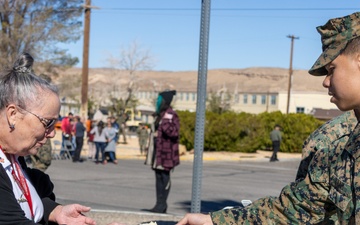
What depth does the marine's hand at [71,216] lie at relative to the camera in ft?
10.5

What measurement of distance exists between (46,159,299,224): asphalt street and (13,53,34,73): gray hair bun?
6.54m

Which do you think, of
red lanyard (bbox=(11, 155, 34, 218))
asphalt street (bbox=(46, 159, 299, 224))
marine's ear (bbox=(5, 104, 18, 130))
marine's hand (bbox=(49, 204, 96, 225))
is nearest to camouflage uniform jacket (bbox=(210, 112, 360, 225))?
marine's hand (bbox=(49, 204, 96, 225))

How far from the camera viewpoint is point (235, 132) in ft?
97.9

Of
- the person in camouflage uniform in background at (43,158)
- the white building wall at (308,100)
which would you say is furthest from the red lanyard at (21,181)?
the white building wall at (308,100)

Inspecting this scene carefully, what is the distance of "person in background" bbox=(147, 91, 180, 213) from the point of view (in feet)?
33.0

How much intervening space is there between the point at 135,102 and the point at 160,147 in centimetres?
3672

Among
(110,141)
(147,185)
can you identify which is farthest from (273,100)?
(147,185)

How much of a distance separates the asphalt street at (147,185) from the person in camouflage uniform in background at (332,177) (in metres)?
6.70

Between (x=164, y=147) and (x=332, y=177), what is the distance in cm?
759

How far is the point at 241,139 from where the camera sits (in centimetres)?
3048

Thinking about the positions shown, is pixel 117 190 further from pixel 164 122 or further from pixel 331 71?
pixel 331 71

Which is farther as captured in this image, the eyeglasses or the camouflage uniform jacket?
the eyeglasses

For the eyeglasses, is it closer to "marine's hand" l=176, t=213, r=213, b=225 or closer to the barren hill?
"marine's hand" l=176, t=213, r=213, b=225

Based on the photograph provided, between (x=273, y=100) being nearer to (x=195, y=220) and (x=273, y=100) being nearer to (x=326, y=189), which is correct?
(x=195, y=220)
